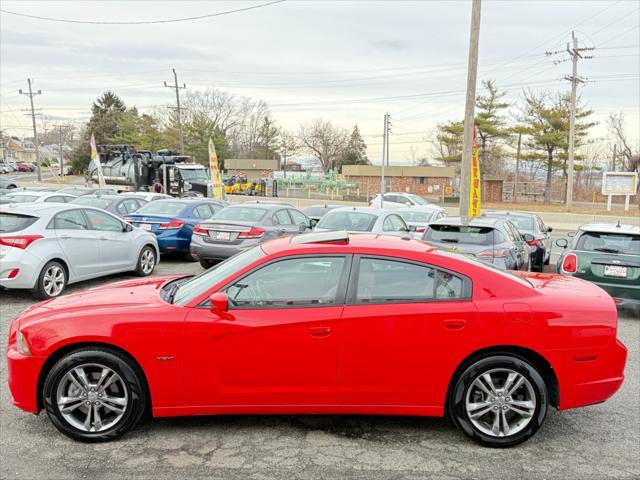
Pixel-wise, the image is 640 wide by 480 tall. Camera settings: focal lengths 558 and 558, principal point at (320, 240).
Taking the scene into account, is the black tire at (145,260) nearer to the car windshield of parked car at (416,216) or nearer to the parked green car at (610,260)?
the parked green car at (610,260)

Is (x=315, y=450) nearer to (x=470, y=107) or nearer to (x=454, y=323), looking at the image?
(x=454, y=323)

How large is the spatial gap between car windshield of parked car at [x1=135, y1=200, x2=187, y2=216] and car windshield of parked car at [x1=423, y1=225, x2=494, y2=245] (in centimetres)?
642

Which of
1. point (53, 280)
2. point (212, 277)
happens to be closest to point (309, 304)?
point (212, 277)

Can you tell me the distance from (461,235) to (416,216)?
790cm

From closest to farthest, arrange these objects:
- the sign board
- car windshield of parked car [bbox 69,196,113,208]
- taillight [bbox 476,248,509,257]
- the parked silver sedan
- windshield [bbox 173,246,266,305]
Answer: windshield [bbox 173,246,266,305] < taillight [bbox 476,248,509,257] < the parked silver sedan < car windshield of parked car [bbox 69,196,113,208] < the sign board

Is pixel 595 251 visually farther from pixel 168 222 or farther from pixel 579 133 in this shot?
pixel 579 133

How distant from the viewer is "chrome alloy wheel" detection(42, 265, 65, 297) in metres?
8.37

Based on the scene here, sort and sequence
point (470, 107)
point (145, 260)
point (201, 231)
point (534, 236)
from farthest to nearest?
point (470, 107)
point (534, 236)
point (201, 231)
point (145, 260)

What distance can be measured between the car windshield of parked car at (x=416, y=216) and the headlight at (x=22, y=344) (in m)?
13.4

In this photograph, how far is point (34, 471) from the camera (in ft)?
11.8

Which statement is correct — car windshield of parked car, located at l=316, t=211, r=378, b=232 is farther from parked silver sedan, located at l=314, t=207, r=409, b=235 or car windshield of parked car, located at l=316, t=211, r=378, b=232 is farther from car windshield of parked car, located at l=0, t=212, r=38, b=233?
car windshield of parked car, located at l=0, t=212, r=38, b=233

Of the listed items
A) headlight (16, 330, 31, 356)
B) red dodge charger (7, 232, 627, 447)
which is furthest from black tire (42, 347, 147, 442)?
headlight (16, 330, 31, 356)

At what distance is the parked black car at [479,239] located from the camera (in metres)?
8.89

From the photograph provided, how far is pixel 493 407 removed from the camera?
4.03 meters
